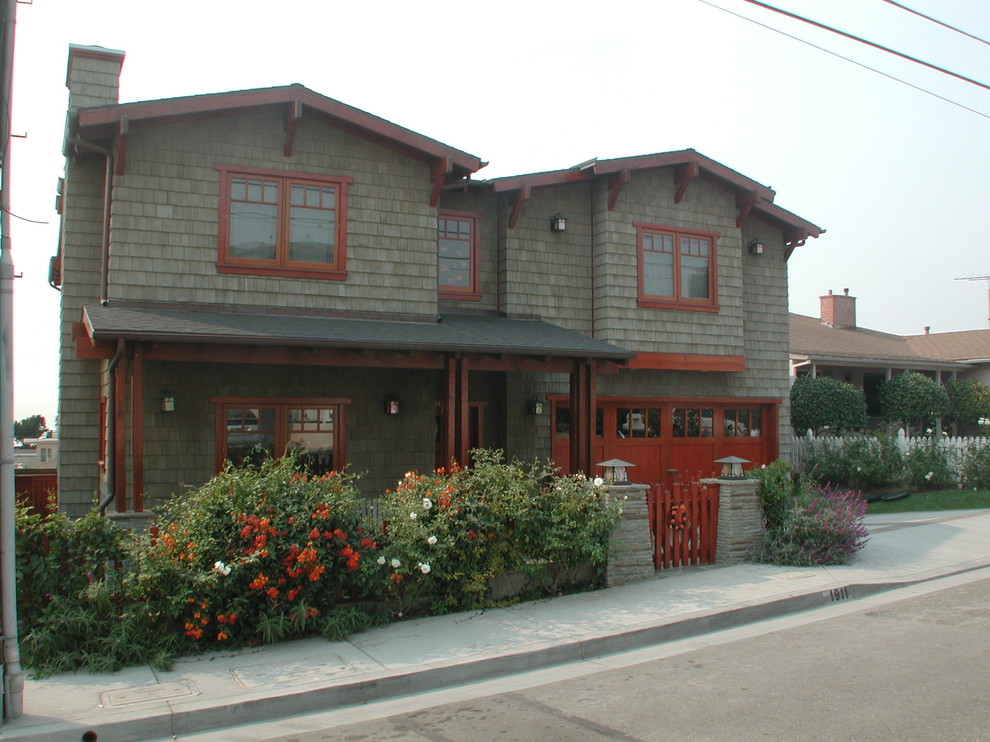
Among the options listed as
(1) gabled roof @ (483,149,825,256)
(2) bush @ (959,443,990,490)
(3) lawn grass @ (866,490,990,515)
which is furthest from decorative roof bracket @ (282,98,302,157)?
(2) bush @ (959,443,990,490)

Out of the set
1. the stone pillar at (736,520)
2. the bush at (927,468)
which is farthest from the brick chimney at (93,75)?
the bush at (927,468)

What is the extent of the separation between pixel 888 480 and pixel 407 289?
37.1 feet

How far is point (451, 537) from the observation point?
8602 mm

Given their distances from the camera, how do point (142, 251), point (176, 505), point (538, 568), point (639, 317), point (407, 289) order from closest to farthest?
point (176, 505) → point (538, 568) → point (142, 251) → point (407, 289) → point (639, 317)

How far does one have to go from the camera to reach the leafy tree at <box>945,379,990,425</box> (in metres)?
26.2

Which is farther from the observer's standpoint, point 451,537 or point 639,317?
point 639,317

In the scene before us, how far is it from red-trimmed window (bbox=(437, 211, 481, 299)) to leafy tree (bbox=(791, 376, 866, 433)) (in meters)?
10.1

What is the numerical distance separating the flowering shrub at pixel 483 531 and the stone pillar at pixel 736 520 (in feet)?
6.41

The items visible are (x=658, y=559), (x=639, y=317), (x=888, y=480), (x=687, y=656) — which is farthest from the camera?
(x=888, y=480)

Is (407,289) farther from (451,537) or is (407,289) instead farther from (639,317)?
(451,537)

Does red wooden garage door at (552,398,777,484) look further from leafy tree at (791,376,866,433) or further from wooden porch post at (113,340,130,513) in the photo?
wooden porch post at (113,340,130,513)

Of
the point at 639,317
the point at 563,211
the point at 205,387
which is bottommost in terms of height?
the point at 205,387

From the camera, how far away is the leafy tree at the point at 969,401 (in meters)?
26.2

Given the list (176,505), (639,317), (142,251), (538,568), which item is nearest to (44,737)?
(176,505)
